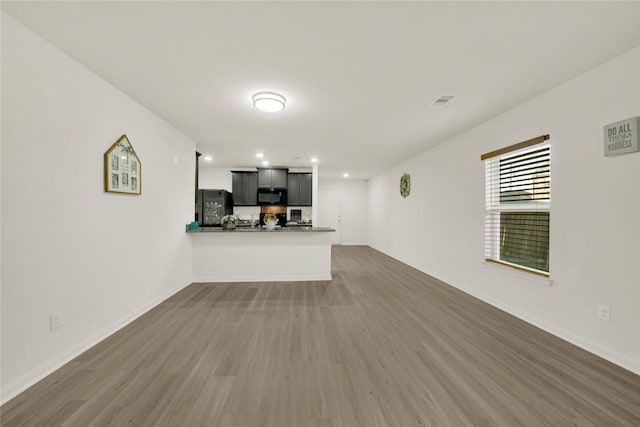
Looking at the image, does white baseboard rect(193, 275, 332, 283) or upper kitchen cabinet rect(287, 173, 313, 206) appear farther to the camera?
upper kitchen cabinet rect(287, 173, 313, 206)

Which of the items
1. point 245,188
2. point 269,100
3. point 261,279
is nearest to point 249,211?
point 245,188

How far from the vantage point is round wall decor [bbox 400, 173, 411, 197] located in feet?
19.8

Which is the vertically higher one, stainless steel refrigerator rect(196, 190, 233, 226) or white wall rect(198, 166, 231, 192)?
white wall rect(198, 166, 231, 192)

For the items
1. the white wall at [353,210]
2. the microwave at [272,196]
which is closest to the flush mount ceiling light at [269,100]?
the microwave at [272,196]

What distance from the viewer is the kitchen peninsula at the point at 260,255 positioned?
4.51 m

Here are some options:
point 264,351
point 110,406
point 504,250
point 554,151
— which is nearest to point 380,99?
point 554,151

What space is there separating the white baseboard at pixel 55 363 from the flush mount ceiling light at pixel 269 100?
9.11 feet

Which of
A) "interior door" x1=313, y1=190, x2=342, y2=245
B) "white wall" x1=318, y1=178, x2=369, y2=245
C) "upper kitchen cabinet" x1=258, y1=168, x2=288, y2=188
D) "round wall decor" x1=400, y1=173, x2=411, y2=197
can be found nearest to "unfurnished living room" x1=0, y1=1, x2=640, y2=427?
"round wall decor" x1=400, y1=173, x2=411, y2=197

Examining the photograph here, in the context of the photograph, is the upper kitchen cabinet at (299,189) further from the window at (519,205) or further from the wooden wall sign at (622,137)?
the wooden wall sign at (622,137)

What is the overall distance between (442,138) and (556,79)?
192 centimetres

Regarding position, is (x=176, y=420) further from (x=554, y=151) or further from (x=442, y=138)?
(x=442, y=138)

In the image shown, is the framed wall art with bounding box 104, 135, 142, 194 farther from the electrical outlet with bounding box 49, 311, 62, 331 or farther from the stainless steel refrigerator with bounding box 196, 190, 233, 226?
the stainless steel refrigerator with bounding box 196, 190, 233, 226

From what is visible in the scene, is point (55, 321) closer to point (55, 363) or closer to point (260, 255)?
point (55, 363)

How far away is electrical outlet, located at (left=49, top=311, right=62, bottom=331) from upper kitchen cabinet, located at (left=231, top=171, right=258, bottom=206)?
5.21 metres
